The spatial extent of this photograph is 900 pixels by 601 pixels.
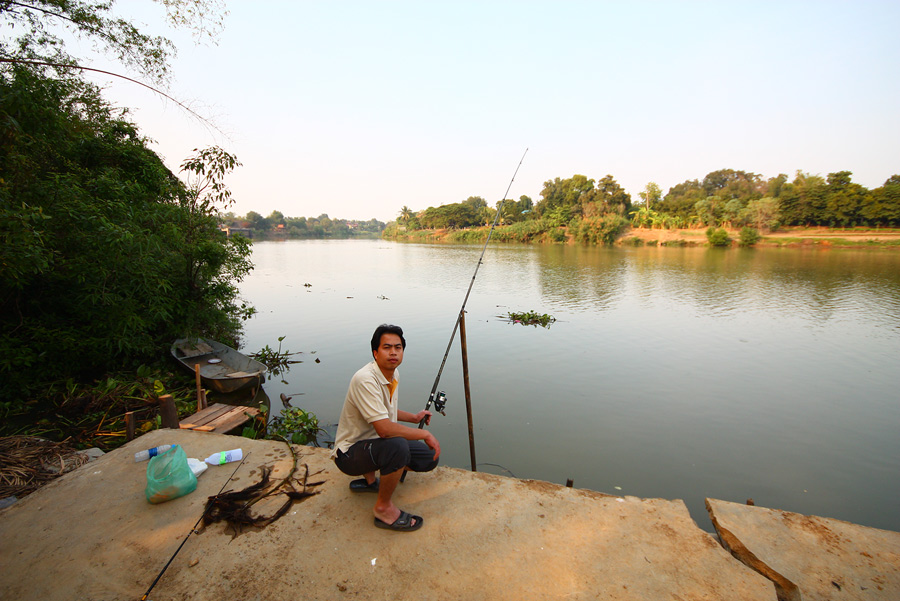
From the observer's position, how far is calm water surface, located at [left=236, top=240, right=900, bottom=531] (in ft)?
16.7

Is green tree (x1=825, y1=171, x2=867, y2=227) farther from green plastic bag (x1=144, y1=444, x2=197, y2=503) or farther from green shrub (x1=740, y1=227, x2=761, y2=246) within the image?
green plastic bag (x1=144, y1=444, x2=197, y2=503)

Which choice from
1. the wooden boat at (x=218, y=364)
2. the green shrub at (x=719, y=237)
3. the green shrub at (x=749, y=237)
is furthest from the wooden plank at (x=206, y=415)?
the green shrub at (x=749, y=237)

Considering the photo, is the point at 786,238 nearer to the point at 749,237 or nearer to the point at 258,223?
the point at 749,237

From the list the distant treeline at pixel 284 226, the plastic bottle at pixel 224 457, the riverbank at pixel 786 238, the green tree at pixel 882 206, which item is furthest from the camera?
the distant treeline at pixel 284 226

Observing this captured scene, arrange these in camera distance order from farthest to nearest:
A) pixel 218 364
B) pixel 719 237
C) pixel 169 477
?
pixel 719 237 → pixel 218 364 → pixel 169 477

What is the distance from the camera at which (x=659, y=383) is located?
312 inches

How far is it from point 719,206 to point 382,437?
6103 cm

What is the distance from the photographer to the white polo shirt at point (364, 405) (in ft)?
8.34

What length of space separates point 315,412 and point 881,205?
5527 cm

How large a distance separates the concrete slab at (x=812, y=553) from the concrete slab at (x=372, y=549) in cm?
18

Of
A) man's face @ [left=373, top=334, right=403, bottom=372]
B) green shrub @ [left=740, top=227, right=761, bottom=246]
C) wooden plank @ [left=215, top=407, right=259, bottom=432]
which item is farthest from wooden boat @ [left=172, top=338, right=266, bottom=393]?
green shrub @ [left=740, top=227, right=761, bottom=246]

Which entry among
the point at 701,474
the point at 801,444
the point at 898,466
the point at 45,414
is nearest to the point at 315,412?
the point at 45,414

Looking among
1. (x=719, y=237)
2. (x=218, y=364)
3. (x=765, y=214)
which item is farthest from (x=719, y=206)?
(x=218, y=364)

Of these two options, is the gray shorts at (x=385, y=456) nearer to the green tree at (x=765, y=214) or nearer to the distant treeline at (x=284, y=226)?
the green tree at (x=765, y=214)
